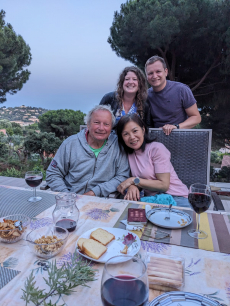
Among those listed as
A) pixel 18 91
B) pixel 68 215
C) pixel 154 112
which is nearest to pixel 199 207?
pixel 68 215

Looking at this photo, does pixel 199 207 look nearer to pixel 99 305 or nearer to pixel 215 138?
pixel 99 305

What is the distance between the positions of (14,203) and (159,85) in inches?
79.3

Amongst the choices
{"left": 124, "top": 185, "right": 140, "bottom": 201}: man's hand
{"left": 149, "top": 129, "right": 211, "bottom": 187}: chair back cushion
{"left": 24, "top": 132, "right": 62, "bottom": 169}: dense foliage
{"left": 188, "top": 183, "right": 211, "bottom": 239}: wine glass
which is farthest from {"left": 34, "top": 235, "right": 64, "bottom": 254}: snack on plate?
{"left": 24, "top": 132, "right": 62, "bottom": 169}: dense foliage

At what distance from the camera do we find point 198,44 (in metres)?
6.34

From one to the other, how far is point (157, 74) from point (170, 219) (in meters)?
1.90

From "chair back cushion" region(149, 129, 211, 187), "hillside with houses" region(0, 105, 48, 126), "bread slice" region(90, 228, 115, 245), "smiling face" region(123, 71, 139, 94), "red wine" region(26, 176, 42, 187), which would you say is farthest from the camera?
"hillside with houses" region(0, 105, 48, 126)

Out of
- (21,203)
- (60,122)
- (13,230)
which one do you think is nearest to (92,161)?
(21,203)

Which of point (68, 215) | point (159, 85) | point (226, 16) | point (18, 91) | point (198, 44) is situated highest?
point (226, 16)

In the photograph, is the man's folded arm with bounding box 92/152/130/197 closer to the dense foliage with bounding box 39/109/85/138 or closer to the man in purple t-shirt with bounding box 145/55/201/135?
the man in purple t-shirt with bounding box 145/55/201/135

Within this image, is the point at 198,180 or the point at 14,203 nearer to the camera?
the point at 14,203

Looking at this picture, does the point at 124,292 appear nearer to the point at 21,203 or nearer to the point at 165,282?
the point at 165,282

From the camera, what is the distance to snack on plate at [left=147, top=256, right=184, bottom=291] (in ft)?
2.10

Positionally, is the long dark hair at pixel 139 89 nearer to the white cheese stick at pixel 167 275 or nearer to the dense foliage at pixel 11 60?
the white cheese stick at pixel 167 275

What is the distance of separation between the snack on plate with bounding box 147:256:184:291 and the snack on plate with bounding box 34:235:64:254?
312mm
